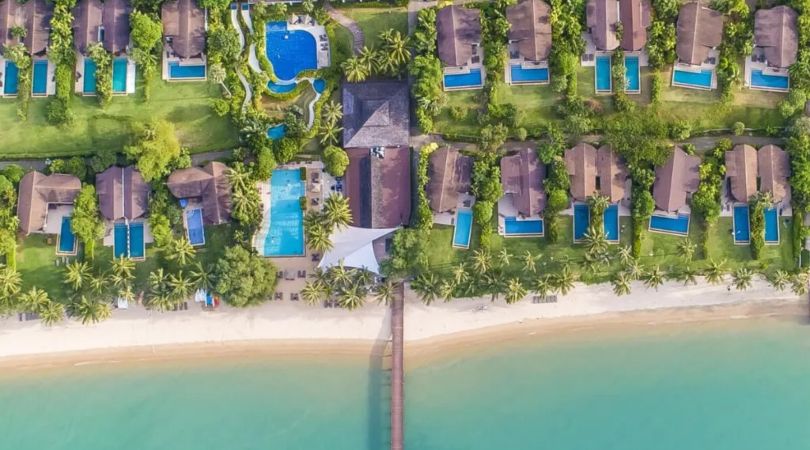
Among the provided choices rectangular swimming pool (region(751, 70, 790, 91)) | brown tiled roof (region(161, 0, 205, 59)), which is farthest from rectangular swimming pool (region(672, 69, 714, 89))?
brown tiled roof (region(161, 0, 205, 59))

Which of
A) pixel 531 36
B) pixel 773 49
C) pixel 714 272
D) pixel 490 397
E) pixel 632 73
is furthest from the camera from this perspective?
pixel 490 397

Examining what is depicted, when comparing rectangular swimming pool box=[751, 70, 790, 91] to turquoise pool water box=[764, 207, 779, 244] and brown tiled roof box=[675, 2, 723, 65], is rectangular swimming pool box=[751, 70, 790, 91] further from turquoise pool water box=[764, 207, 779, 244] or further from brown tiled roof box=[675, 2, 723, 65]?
turquoise pool water box=[764, 207, 779, 244]

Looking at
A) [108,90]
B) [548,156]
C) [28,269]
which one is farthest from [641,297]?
[28,269]

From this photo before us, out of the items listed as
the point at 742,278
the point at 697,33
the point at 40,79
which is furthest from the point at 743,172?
the point at 40,79

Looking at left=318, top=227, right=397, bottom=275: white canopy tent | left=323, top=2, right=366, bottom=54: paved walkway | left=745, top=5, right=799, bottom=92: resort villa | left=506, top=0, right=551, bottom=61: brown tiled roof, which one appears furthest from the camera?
left=323, top=2, right=366, bottom=54: paved walkway

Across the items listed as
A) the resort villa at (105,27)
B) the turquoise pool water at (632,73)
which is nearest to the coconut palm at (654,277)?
the turquoise pool water at (632,73)

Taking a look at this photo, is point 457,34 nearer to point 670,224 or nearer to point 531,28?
point 531,28

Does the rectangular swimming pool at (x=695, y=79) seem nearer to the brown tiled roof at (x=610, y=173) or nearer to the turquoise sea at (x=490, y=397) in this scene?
the brown tiled roof at (x=610, y=173)
